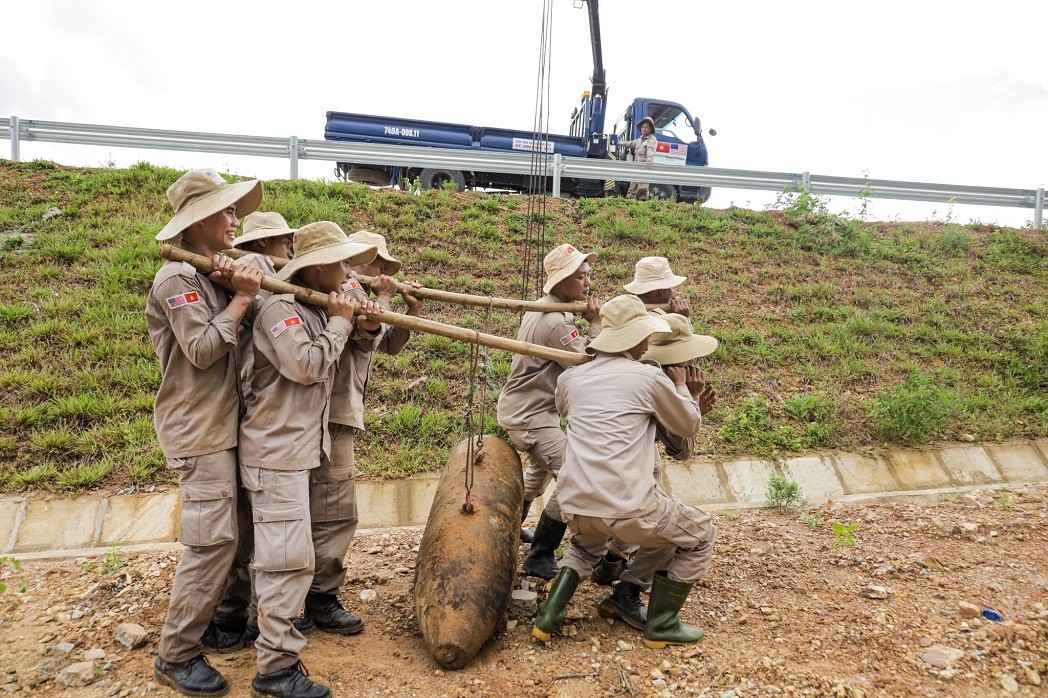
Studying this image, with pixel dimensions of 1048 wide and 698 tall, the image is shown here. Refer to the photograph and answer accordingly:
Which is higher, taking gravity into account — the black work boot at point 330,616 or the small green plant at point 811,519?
the black work boot at point 330,616

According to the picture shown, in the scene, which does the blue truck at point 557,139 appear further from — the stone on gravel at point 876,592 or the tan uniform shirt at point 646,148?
the stone on gravel at point 876,592

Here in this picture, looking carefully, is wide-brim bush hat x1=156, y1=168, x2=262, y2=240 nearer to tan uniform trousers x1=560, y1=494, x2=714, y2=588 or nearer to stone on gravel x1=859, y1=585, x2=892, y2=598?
tan uniform trousers x1=560, y1=494, x2=714, y2=588

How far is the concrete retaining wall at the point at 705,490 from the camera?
538 centimetres

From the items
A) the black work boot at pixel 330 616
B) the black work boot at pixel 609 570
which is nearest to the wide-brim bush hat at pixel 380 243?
the black work boot at pixel 330 616

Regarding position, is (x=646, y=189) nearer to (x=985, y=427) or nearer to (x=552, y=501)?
(x=985, y=427)

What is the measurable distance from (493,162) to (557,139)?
473cm

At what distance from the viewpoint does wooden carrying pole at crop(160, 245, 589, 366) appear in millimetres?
3031

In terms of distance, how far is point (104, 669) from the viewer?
10.5 ft

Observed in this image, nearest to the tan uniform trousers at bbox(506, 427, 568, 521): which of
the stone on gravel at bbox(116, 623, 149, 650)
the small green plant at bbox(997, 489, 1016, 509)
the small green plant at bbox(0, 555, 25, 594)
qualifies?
the stone on gravel at bbox(116, 623, 149, 650)

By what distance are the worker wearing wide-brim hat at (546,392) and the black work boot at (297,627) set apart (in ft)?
4.66

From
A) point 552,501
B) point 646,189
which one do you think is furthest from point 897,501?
point 646,189

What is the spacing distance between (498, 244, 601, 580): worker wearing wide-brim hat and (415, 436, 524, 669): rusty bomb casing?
250 millimetres

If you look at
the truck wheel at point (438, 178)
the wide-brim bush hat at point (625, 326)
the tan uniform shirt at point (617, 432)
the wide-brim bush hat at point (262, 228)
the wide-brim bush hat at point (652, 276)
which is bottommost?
the tan uniform shirt at point (617, 432)

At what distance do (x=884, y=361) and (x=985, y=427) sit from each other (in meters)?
1.26
